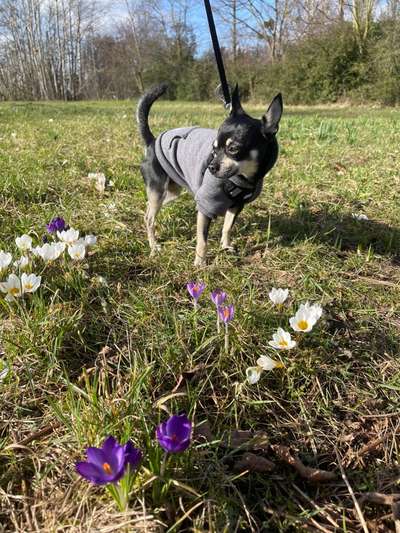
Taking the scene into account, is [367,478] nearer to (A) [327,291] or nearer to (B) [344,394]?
(B) [344,394]

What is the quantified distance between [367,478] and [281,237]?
6.18 ft

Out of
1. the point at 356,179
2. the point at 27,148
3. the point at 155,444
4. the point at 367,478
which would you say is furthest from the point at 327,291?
the point at 27,148

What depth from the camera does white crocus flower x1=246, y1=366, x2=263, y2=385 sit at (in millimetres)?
1482

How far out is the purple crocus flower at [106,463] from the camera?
0.92 m

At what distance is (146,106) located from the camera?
3.27 m

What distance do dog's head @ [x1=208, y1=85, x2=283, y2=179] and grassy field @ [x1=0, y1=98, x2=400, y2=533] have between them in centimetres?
53

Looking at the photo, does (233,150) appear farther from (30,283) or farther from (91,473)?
(91,473)

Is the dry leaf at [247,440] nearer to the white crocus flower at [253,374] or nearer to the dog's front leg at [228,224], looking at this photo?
the white crocus flower at [253,374]

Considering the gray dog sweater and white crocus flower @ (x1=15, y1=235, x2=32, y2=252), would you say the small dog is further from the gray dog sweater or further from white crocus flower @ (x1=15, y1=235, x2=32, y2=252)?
white crocus flower @ (x1=15, y1=235, x2=32, y2=252)

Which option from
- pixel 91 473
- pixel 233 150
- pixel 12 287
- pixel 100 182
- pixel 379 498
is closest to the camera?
pixel 91 473

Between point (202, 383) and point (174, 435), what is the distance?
555 millimetres

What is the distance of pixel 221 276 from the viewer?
2.39 meters

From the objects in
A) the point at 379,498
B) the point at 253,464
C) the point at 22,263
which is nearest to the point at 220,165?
the point at 22,263

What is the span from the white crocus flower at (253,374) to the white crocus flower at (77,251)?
0.98 metres
